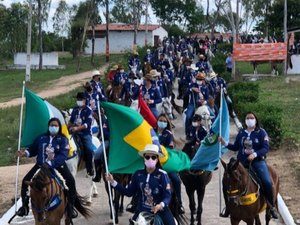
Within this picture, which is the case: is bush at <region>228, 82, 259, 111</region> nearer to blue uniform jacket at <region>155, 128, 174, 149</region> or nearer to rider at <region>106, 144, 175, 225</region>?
blue uniform jacket at <region>155, 128, 174, 149</region>

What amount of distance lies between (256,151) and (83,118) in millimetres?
4450

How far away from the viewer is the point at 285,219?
40.1 feet

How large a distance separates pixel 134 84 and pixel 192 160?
10343 mm

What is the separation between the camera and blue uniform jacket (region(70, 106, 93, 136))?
1379 cm

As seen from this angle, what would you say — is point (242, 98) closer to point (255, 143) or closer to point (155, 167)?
point (255, 143)

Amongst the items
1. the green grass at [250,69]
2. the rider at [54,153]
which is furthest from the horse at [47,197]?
A: the green grass at [250,69]

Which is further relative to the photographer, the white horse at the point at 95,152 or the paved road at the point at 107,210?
the white horse at the point at 95,152

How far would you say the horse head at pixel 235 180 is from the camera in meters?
9.66

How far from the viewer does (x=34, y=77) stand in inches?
2010

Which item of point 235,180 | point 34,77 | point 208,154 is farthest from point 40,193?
point 34,77

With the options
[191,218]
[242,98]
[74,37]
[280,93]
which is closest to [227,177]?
[191,218]

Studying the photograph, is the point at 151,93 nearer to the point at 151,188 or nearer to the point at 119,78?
the point at 119,78

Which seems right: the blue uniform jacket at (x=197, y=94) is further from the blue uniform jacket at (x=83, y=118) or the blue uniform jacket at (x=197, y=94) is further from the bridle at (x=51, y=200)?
the bridle at (x=51, y=200)

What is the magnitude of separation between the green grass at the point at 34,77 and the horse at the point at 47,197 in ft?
91.7
